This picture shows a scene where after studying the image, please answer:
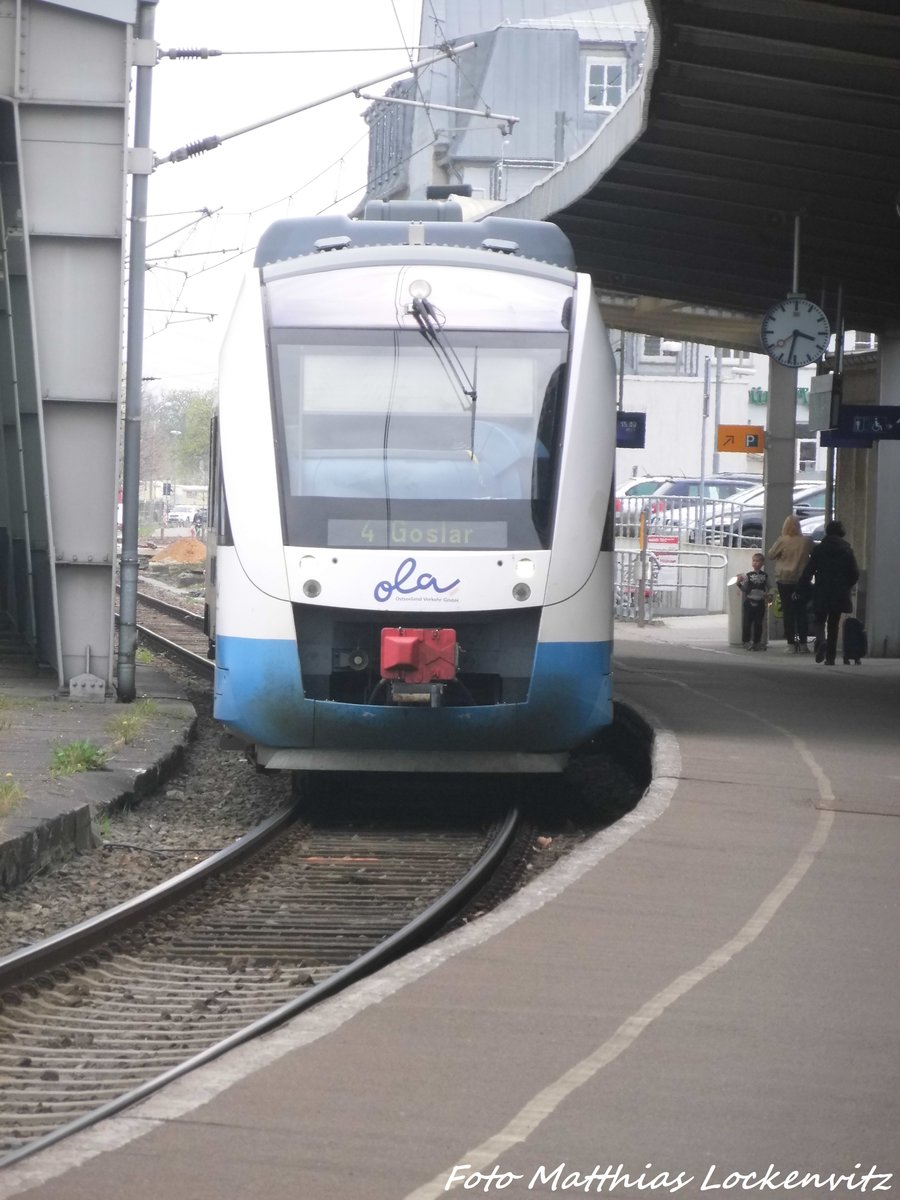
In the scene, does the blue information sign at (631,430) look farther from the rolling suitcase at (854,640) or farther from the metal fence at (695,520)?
the metal fence at (695,520)

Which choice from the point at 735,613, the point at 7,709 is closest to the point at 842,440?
the point at 735,613

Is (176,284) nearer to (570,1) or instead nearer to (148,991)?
(148,991)

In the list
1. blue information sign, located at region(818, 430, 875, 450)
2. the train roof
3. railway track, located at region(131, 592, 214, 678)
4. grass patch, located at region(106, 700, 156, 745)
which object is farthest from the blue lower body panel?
railway track, located at region(131, 592, 214, 678)

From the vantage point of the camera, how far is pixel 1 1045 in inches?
232

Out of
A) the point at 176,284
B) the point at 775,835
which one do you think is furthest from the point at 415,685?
the point at 176,284

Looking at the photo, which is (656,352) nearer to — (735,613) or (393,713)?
(735,613)

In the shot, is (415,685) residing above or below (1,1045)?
above

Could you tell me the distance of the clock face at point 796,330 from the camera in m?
18.0

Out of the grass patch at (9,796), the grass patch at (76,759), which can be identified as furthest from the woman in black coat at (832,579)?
the grass patch at (9,796)

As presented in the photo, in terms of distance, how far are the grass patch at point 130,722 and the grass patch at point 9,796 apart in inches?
110

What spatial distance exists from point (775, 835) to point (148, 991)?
326 cm

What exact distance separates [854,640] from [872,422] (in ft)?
8.93

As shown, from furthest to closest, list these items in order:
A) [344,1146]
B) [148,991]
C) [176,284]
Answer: [176,284] < [148,991] < [344,1146]

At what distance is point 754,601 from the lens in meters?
23.4
